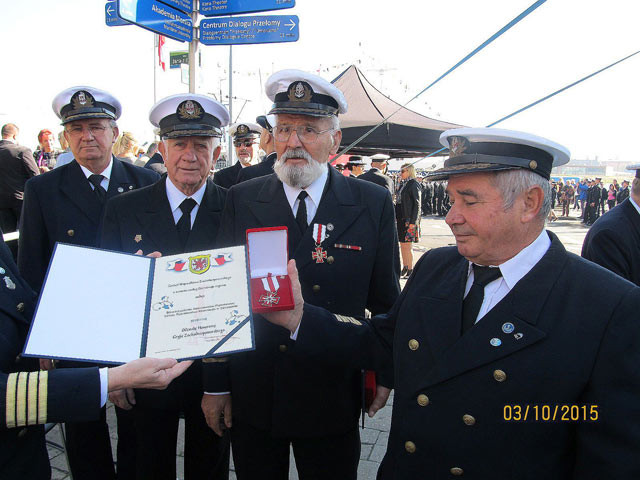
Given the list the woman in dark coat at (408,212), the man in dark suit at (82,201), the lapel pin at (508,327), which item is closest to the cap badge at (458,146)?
the lapel pin at (508,327)

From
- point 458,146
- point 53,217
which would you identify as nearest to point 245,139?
point 53,217

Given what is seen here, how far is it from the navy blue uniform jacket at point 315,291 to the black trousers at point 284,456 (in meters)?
0.07

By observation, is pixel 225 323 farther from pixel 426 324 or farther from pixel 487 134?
pixel 487 134

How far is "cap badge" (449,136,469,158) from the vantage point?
157cm

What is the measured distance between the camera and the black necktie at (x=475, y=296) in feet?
5.11

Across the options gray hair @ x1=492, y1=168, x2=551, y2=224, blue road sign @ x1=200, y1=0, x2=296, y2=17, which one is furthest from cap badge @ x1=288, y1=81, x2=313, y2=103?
blue road sign @ x1=200, y1=0, x2=296, y2=17

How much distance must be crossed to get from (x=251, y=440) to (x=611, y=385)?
4.94 feet

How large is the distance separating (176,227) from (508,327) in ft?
5.65

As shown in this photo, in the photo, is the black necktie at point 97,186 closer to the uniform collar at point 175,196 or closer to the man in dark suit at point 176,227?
the man in dark suit at point 176,227

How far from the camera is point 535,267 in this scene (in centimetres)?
149

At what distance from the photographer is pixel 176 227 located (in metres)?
2.45

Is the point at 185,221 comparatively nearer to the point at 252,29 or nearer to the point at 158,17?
the point at 158,17
